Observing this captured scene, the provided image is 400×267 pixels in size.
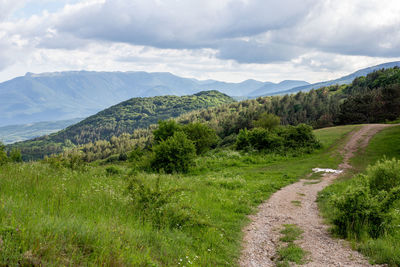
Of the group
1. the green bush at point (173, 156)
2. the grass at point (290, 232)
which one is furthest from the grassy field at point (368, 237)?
the green bush at point (173, 156)

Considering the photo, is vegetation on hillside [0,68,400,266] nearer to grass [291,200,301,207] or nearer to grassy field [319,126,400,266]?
grassy field [319,126,400,266]

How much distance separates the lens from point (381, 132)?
38688mm

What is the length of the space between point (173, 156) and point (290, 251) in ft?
65.1

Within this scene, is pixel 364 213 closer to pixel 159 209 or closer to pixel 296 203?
pixel 296 203

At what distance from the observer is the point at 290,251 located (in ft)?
23.5

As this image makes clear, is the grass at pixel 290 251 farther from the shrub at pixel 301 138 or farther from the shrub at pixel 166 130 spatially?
the shrub at pixel 166 130

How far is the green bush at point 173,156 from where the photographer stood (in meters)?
26.0

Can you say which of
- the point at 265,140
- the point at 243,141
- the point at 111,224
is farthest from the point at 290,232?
the point at 243,141

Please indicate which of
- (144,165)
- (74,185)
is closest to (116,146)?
(144,165)

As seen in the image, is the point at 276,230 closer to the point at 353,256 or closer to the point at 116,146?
the point at 353,256

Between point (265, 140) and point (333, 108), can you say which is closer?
point (265, 140)

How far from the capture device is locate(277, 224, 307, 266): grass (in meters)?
6.67

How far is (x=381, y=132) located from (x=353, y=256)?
4014cm

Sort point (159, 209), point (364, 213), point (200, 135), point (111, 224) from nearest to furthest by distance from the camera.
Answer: point (111, 224) → point (159, 209) → point (364, 213) → point (200, 135)
